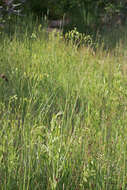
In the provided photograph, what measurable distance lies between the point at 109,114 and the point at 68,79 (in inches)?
34.8

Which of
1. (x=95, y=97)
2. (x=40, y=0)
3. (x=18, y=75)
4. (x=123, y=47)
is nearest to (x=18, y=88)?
(x=18, y=75)

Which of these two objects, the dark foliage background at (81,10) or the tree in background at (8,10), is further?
the dark foliage background at (81,10)

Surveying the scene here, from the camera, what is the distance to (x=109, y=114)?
8.27 ft

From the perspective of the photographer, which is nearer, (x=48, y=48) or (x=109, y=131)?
(x=109, y=131)

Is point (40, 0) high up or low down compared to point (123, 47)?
up

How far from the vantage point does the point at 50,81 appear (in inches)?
131

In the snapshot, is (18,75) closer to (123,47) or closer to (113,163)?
(113,163)

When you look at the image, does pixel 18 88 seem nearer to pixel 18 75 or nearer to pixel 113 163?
pixel 18 75

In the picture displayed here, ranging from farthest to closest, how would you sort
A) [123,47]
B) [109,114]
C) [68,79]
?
1. [123,47]
2. [68,79]
3. [109,114]

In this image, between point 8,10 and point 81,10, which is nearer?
point 8,10

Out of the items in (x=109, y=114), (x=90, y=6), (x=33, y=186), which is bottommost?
(x=33, y=186)

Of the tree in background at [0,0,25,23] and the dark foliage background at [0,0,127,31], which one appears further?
the dark foliage background at [0,0,127,31]

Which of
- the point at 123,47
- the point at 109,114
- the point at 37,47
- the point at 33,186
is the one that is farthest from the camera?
the point at 123,47

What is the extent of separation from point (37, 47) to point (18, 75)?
0.88m
